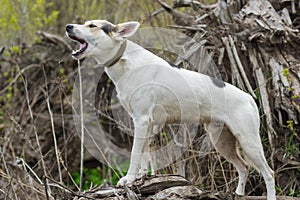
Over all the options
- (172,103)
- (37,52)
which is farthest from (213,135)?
(37,52)

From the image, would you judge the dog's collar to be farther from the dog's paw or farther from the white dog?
the dog's paw

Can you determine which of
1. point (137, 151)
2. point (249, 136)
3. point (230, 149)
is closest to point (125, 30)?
point (137, 151)

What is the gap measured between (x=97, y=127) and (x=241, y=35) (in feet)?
11.6

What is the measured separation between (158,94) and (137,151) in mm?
510

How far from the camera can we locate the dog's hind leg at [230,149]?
4328 mm

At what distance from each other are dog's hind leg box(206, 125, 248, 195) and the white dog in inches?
5.8

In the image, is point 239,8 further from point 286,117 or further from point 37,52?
point 37,52

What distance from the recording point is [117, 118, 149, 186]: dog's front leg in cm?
383

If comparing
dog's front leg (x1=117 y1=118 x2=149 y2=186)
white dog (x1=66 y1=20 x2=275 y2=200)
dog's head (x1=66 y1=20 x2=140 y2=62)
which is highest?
dog's head (x1=66 y1=20 x2=140 y2=62)

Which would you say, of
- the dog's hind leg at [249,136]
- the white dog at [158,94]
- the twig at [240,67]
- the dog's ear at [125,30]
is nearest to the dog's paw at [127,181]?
the white dog at [158,94]

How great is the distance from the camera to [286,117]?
5.37 m

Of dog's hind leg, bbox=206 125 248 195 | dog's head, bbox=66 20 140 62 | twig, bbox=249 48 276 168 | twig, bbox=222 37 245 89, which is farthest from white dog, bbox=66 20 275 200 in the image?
twig, bbox=222 37 245 89

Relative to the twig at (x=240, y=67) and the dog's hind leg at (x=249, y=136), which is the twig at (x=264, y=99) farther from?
the dog's hind leg at (x=249, y=136)

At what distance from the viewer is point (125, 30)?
396 cm
